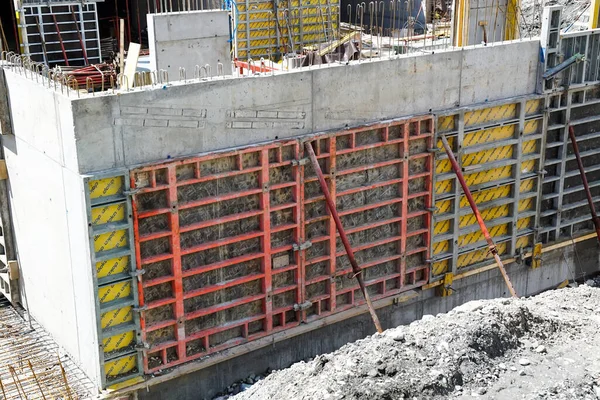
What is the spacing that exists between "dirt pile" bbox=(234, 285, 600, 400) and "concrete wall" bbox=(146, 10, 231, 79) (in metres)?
5.80

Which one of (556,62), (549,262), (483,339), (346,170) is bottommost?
(549,262)

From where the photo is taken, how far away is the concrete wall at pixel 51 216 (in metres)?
9.58

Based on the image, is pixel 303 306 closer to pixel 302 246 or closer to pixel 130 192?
pixel 302 246

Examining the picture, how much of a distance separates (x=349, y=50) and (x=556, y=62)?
3882mm

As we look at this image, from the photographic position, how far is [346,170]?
38.0 ft

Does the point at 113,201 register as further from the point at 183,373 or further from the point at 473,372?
the point at 473,372

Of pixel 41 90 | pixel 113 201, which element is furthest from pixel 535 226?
pixel 41 90

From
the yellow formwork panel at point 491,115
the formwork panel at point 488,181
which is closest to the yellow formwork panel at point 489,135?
the formwork panel at point 488,181

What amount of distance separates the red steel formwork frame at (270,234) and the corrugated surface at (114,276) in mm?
155

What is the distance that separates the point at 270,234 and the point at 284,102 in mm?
1897

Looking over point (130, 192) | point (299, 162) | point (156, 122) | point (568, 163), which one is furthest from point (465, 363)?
point (568, 163)

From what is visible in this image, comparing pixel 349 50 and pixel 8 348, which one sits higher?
pixel 349 50

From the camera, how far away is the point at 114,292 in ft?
32.3

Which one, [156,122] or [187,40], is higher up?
[187,40]
